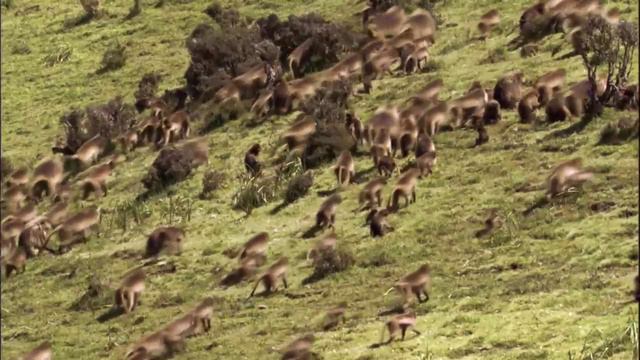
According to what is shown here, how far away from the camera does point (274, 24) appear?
3631 centimetres

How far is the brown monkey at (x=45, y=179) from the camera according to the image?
30.6 m

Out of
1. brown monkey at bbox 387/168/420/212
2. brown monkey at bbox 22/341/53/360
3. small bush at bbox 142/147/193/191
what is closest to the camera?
brown monkey at bbox 22/341/53/360

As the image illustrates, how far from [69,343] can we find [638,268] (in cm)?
1012

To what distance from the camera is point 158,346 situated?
19.3m

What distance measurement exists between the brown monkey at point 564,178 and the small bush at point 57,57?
23.7m

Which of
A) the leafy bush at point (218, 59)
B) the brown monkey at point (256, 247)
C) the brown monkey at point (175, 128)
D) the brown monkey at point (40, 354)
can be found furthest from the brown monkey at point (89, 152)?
the brown monkey at point (40, 354)

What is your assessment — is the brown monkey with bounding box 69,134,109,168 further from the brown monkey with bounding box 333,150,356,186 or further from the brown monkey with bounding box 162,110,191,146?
the brown monkey with bounding box 333,150,356,186

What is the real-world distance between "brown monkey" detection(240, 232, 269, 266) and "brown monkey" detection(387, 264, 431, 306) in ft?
14.0

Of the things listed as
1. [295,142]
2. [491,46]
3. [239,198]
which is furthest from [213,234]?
[491,46]

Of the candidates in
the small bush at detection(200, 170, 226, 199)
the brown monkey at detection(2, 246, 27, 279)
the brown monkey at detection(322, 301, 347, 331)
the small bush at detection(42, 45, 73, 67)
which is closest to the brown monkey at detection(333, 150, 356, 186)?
the small bush at detection(200, 170, 226, 199)

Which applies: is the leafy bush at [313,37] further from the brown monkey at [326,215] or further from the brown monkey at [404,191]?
the brown monkey at [404,191]

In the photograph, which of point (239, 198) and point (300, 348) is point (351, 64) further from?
point (300, 348)

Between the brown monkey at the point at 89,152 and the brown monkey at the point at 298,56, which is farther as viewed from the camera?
the brown monkey at the point at 298,56

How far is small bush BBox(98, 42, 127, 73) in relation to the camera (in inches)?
1545
